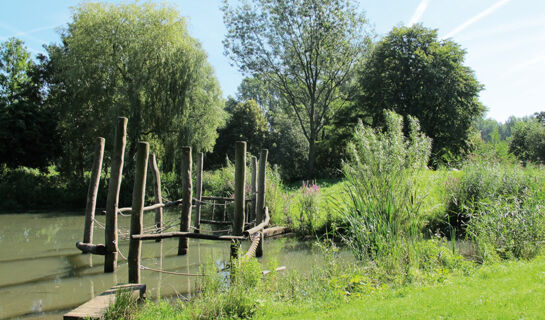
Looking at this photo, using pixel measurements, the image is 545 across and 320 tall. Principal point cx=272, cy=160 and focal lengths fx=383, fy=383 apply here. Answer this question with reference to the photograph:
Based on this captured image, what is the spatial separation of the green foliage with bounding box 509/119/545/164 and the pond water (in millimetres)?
28118

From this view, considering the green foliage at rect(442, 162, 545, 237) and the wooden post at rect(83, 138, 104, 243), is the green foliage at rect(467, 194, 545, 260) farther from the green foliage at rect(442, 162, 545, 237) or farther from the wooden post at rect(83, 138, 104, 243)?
the wooden post at rect(83, 138, 104, 243)

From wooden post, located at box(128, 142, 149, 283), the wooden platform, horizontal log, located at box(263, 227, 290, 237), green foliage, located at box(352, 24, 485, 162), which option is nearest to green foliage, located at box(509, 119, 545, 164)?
green foliage, located at box(352, 24, 485, 162)

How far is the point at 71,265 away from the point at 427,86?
2062cm

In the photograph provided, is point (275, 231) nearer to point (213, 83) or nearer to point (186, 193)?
point (186, 193)

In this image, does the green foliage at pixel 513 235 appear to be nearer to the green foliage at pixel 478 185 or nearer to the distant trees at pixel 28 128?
the green foliage at pixel 478 185

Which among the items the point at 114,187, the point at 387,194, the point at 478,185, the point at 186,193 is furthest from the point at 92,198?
the point at 478,185

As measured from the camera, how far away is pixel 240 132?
3278cm

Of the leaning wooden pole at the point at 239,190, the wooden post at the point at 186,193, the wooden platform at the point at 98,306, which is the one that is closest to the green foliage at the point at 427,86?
the wooden post at the point at 186,193

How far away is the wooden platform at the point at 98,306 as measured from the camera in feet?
14.6

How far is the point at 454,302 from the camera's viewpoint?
4.40 meters

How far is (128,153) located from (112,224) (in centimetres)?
1334

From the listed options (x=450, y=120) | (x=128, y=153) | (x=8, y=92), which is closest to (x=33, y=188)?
(x=128, y=153)

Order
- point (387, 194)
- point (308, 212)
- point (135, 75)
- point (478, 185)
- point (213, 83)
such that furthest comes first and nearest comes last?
point (213, 83) → point (135, 75) → point (308, 212) → point (478, 185) → point (387, 194)

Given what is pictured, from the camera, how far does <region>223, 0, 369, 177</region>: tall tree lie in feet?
80.4
